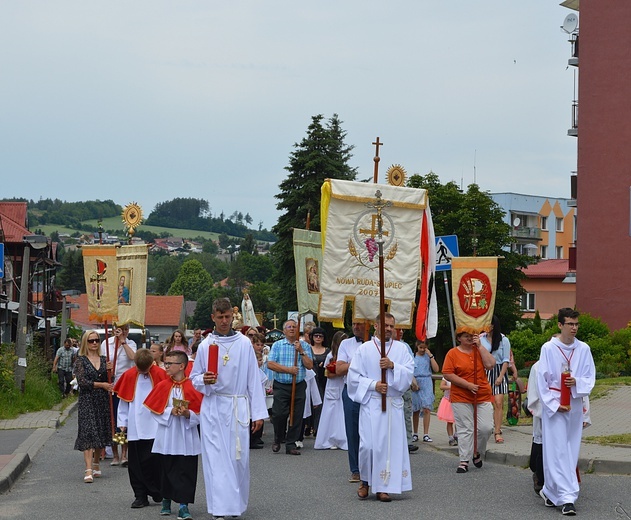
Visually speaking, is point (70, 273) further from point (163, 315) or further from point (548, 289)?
point (548, 289)

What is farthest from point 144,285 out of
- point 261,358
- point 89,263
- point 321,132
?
point 321,132

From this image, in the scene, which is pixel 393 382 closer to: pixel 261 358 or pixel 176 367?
pixel 176 367

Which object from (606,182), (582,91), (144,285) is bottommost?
(144,285)

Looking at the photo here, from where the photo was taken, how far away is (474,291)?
15.3 metres

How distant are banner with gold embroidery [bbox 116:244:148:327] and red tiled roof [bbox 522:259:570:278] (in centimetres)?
6089

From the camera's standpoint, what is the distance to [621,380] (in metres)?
24.4

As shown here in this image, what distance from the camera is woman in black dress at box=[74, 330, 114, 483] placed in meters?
13.7

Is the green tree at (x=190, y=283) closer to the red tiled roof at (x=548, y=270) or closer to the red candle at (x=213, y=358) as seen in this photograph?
A: the red tiled roof at (x=548, y=270)

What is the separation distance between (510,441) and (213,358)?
21.7 feet

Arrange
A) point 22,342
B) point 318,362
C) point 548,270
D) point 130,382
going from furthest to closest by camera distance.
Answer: point 548,270
point 22,342
point 318,362
point 130,382

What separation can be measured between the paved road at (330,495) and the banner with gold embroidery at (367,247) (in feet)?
6.43

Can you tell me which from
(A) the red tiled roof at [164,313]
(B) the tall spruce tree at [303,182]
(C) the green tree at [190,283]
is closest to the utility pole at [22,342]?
(B) the tall spruce tree at [303,182]

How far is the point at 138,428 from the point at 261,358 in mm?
6963

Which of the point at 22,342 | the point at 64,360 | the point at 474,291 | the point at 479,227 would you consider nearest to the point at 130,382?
the point at 474,291
